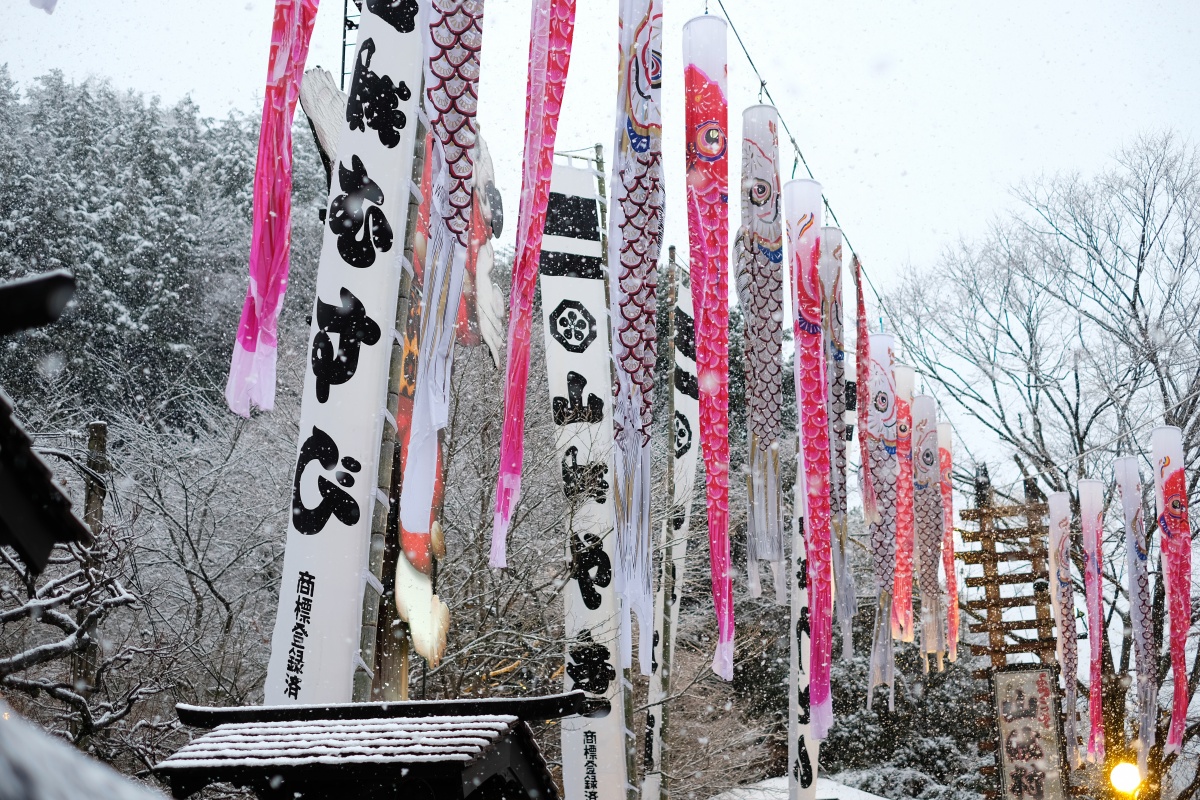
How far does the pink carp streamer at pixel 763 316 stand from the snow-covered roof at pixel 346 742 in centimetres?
550

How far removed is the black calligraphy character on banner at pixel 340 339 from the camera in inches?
237

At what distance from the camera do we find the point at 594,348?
10.5 metres

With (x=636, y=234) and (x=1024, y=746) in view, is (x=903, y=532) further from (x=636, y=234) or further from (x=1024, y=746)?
(x=636, y=234)

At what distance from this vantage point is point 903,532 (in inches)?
504

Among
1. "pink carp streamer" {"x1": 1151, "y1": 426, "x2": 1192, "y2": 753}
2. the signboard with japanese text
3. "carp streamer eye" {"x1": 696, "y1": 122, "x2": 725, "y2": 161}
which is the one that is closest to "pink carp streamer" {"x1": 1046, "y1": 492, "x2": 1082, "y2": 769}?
the signboard with japanese text

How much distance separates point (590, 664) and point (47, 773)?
31.1ft

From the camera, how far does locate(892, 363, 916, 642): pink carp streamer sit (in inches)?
503

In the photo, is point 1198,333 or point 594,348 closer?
point 594,348

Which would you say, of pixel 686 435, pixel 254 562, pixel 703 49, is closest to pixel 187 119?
pixel 254 562

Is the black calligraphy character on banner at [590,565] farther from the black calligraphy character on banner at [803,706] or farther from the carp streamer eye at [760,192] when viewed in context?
the black calligraphy character on banner at [803,706]

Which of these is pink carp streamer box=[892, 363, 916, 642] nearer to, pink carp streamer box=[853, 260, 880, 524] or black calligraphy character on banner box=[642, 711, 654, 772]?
pink carp streamer box=[853, 260, 880, 524]

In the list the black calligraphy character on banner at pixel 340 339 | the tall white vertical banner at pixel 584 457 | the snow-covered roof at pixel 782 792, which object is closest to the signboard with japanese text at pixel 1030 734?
the snow-covered roof at pixel 782 792

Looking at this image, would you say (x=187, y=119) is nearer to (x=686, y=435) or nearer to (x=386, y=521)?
(x=686, y=435)

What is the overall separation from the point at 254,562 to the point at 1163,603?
661 inches
